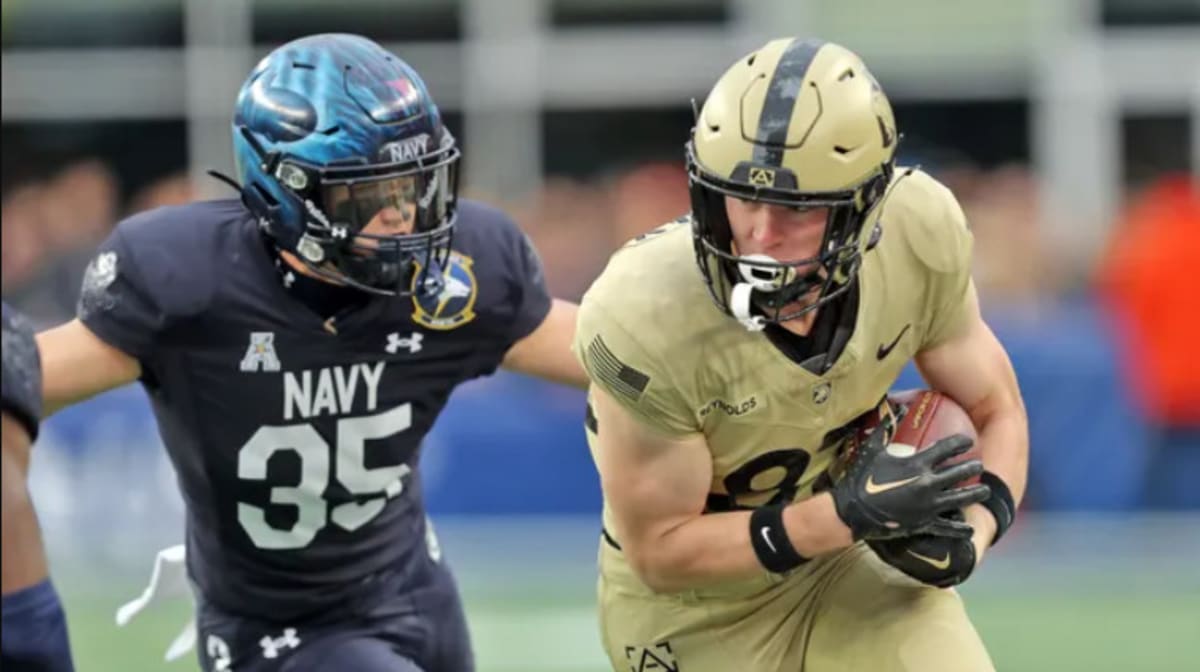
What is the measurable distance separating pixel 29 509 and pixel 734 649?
163cm

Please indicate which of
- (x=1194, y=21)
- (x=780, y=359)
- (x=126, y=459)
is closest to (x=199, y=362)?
(x=780, y=359)

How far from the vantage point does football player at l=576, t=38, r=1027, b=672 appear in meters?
3.79

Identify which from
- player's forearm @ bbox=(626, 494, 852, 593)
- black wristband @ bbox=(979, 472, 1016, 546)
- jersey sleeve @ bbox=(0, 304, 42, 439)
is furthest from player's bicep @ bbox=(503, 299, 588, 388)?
jersey sleeve @ bbox=(0, 304, 42, 439)

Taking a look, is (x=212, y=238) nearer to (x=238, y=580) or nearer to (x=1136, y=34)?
(x=238, y=580)

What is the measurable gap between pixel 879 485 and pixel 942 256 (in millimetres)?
516

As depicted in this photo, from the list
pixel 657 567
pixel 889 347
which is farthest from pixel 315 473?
pixel 889 347

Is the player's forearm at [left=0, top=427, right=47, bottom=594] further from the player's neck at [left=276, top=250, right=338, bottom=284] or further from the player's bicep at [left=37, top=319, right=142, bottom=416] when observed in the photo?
the player's neck at [left=276, top=250, right=338, bottom=284]

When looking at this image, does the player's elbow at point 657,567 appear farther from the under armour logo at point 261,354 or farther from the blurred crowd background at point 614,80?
the blurred crowd background at point 614,80

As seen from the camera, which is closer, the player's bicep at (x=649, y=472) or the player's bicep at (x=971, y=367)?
the player's bicep at (x=649, y=472)

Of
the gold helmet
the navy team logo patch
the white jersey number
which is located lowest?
the white jersey number

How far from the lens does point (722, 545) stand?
394 centimetres

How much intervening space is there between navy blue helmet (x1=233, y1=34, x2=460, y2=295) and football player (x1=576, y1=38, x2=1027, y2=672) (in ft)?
1.57

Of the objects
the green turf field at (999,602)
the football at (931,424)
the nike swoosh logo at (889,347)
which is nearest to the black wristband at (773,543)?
the football at (931,424)

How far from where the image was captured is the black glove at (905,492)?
377cm
